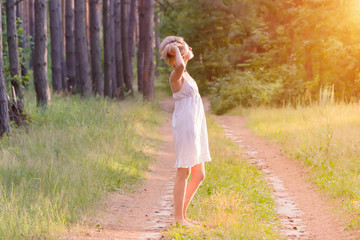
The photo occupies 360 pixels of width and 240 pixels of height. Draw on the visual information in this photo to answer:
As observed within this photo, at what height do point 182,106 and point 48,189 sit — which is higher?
point 182,106

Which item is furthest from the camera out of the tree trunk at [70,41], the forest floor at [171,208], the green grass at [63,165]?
the tree trunk at [70,41]

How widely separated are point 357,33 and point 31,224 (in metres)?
17.1

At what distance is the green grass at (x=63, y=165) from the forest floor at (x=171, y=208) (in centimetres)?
28

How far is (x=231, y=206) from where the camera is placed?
6852mm

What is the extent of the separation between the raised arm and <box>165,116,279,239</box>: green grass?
1655 mm

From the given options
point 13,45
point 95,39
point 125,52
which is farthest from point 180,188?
point 125,52

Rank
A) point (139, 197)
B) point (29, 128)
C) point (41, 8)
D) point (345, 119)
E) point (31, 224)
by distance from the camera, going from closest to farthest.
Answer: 1. point (31, 224)
2. point (139, 197)
3. point (29, 128)
4. point (345, 119)
5. point (41, 8)

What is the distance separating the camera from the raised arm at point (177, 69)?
5.67 meters

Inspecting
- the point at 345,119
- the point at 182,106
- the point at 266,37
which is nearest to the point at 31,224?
the point at 182,106

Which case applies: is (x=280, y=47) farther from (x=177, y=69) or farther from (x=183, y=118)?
(x=177, y=69)

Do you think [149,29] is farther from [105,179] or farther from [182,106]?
[182,106]

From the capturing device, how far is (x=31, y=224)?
220 inches

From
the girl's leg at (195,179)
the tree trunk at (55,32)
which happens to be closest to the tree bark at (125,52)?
the tree trunk at (55,32)

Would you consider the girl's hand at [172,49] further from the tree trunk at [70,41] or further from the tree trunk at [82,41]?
the tree trunk at [70,41]
